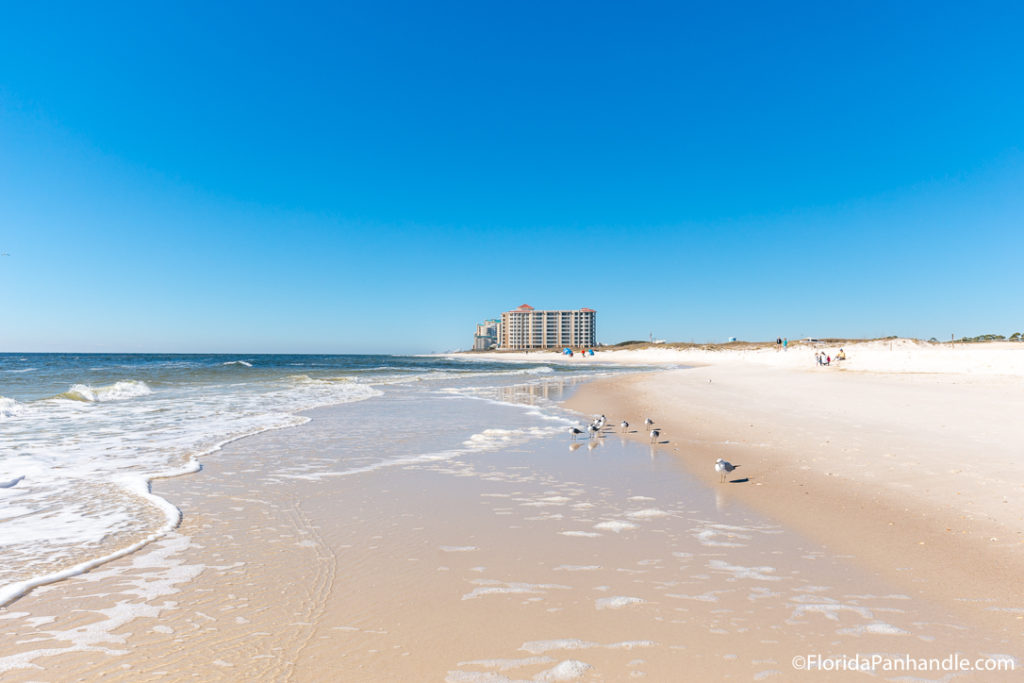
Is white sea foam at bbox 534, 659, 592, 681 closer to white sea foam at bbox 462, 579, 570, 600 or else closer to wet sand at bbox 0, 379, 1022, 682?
wet sand at bbox 0, 379, 1022, 682

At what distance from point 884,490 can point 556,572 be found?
4.65m

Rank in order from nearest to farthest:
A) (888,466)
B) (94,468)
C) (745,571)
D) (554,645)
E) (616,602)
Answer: (554,645), (616,602), (745,571), (888,466), (94,468)

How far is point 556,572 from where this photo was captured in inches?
175

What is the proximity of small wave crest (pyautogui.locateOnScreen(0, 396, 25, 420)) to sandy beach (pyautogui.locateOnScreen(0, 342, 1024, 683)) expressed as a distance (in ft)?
35.1

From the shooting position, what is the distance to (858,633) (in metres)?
3.42

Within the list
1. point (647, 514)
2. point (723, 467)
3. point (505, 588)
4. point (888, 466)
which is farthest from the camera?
point (888, 466)

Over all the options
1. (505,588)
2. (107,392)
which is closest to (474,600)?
(505,588)

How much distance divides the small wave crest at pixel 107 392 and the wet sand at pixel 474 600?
1764 cm

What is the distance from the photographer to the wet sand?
3.16m

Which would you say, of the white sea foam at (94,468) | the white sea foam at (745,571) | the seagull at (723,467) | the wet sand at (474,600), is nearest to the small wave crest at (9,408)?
the white sea foam at (94,468)

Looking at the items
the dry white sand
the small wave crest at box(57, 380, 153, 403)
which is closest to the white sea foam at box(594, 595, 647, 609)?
the dry white sand

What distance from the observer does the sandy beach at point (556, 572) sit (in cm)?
321

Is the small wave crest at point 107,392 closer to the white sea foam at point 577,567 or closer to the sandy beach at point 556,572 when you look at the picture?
the sandy beach at point 556,572

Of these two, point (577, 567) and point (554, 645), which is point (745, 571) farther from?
point (554, 645)
